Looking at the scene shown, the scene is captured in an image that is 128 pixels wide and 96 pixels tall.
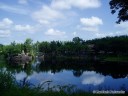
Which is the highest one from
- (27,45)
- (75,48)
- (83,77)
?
(27,45)

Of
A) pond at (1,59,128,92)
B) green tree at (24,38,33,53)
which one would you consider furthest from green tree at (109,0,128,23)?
green tree at (24,38,33,53)

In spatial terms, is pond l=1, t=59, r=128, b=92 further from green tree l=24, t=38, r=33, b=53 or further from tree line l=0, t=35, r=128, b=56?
green tree l=24, t=38, r=33, b=53

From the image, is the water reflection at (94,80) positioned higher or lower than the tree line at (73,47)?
lower

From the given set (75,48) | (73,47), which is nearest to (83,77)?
(75,48)

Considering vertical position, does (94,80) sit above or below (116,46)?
below

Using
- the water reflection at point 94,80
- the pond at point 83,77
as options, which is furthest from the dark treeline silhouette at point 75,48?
the water reflection at point 94,80

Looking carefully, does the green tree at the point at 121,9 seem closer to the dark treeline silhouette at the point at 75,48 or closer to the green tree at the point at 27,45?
the dark treeline silhouette at the point at 75,48

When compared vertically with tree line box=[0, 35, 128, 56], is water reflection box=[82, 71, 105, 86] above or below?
below

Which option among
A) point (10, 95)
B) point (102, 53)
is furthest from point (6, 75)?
point (102, 53)

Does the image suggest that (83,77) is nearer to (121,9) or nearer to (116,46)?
(121,9)

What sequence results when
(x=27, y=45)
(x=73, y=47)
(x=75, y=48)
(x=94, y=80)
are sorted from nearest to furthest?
(x=94, y=80) → (x=27, y=45) → (x=75, y=48) → (x=73, y=47)

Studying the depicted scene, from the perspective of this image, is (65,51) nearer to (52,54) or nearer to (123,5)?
(52,54)

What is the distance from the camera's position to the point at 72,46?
6895 inches

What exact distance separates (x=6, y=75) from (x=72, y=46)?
165m
